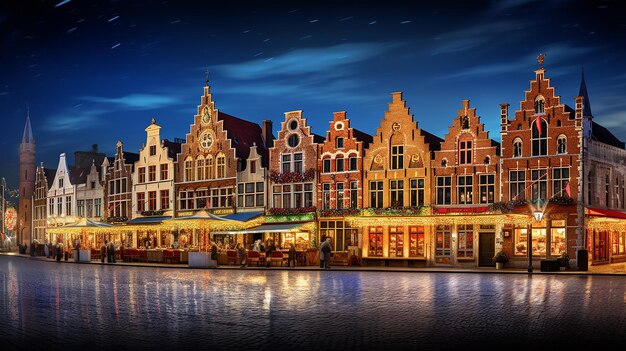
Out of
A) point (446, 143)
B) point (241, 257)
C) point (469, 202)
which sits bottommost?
point (241, 257)

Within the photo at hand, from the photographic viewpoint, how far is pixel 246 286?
2362cm

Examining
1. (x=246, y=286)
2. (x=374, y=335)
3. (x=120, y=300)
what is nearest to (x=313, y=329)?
(x=374, y=335)

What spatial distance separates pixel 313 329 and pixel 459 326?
2.87 meters

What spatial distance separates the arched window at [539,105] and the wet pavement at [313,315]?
589 inches

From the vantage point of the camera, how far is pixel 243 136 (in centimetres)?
5250

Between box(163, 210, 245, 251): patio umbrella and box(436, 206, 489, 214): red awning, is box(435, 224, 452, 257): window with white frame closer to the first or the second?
box(436, 206, 489, 214): red awning

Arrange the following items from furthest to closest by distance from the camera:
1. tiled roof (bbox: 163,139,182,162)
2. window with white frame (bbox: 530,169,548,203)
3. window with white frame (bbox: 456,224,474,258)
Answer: tiled roof (bbox: 163,139,182,162) → window with white frame (bbox: 456,224,474,258) → window with white frame (bbox: 530,169,548,203)

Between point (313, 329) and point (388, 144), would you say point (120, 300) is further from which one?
point (388, 144)

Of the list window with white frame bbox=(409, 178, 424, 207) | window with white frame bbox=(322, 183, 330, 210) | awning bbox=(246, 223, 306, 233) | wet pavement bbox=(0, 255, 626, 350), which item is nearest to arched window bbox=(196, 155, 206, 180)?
awning bbox=(246, 223, 306, 233)

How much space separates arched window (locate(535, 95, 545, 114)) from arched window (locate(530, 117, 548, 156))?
1.72 feet

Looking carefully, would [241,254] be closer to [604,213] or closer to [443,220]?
[443,220]

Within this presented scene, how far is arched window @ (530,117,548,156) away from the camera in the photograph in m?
36.8

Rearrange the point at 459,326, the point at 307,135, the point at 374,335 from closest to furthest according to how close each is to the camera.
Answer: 1. the point at 374,335
2. the point at 459,326
3. the point at 307,135

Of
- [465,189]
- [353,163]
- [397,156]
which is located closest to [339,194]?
[353,163]
